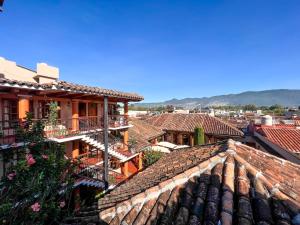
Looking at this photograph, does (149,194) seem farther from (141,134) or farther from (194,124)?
(194,124)

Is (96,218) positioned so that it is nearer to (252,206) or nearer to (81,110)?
(252,206)

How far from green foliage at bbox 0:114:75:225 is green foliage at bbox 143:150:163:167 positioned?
611 inches

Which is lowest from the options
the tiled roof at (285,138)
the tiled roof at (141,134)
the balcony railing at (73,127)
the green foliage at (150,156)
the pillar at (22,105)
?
the green foliage at (150,156)

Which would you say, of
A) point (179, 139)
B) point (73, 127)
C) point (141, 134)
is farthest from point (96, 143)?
point (179, 139)

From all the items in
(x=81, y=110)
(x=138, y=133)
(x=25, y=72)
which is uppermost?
(x=25, y=72)

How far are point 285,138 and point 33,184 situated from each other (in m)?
15.9

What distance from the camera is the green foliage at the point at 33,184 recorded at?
537cm

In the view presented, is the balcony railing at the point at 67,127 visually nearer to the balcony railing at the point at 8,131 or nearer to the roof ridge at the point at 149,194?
the balcony railing at the point at 8,131

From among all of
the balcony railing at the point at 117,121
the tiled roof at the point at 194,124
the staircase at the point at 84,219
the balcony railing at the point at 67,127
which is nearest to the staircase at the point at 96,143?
the balcony railing at the point at 67,127

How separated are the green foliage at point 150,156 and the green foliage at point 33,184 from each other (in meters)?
15.5

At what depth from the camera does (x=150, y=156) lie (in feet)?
74.0

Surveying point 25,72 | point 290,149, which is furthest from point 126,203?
point 25,72

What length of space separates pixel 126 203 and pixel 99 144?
10476 mm

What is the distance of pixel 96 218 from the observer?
5008 millimetres
